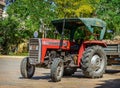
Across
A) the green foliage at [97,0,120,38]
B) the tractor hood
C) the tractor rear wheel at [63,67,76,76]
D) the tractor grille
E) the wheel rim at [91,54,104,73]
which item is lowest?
the tractor rear wheel at [63,67,76,76]

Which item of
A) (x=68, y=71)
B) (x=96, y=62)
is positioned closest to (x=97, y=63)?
(x=96, y=62)

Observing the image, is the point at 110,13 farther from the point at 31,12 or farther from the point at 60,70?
the point at 60,70

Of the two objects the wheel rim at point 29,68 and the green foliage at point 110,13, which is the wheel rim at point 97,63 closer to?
the wheel rim at point 29,68

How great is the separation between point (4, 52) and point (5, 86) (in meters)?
30.6

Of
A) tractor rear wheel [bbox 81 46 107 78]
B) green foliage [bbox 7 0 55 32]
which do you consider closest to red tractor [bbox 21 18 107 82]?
tractor rear wheel [bbox 81 46 107 78]

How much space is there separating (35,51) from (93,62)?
8.54 ft

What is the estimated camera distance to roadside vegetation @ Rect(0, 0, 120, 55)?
4353 centimetres

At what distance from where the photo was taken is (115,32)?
4588 centimetres

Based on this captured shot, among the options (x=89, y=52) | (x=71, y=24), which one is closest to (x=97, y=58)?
(x=89, y=52)

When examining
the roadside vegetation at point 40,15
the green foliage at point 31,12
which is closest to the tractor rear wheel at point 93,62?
the roadside vegetation at point 40,15

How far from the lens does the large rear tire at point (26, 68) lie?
16.1 meters

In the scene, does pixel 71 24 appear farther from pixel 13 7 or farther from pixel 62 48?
pixel 13 7

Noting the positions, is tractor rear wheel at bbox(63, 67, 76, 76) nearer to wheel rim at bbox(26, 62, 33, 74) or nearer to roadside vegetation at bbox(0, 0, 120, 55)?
wheel rim at bbox(26, 62, 33, 74)

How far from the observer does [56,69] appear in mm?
14984
